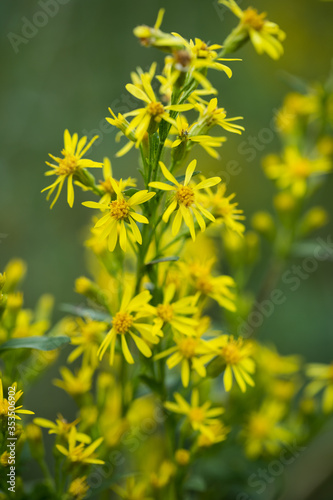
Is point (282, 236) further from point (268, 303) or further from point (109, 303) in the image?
point (109, 303)

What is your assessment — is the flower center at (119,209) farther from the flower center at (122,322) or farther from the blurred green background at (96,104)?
the blurred green background at (96,104)

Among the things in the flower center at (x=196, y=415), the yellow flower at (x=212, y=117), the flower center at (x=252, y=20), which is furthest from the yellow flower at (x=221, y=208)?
the flower center at (x=196, y=415)

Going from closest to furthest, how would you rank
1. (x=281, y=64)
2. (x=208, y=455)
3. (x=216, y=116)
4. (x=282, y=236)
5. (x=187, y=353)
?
(x=216, y=116) < (x=187, y=353) < (x=208, y=455) < (x=282, y=236) < (x=281, y=64)

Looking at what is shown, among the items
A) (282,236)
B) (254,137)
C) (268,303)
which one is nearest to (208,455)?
(268,303)

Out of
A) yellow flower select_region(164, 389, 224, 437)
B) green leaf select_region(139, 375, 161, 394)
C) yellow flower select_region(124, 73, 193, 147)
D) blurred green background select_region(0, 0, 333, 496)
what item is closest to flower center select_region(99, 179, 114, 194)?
yellow flower select_region(124, 73, 193, 147)

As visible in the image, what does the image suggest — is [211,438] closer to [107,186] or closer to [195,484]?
[195,484]
